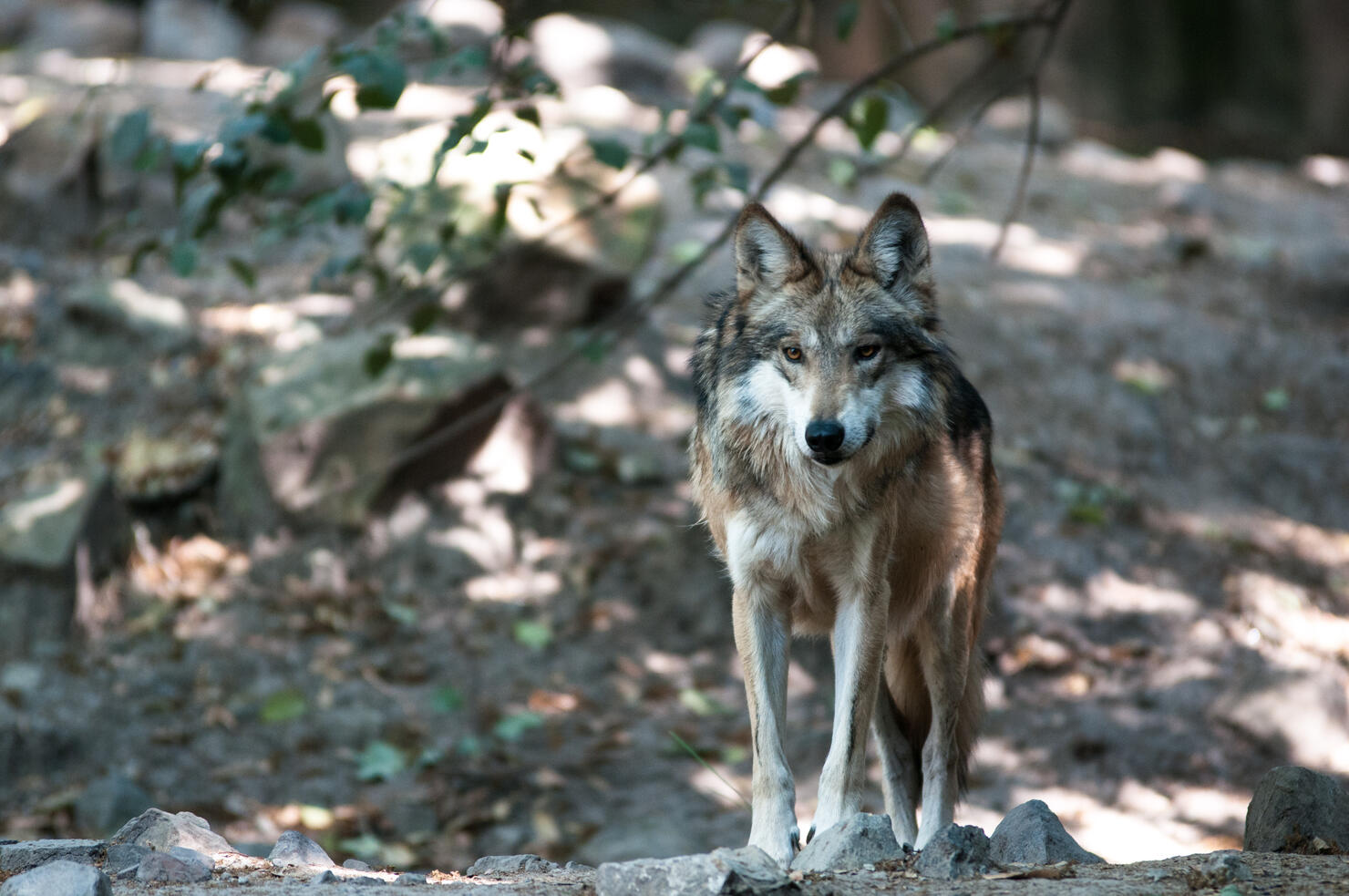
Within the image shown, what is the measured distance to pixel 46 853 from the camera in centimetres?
348

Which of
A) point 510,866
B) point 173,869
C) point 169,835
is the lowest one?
point 510,866

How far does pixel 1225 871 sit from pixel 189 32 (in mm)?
18166

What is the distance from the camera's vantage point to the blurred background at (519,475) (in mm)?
5926

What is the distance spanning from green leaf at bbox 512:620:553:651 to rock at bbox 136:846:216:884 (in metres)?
4.05

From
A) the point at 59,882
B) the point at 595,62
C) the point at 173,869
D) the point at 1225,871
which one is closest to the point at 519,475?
the point at 173,869

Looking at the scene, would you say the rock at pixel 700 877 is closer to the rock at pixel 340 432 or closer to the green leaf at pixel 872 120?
the green leaf at pixel 872 120

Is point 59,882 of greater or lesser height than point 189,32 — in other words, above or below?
above

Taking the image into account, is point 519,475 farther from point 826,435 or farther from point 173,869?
point 173,869

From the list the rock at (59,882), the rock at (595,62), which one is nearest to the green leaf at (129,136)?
the rock at (59,882)

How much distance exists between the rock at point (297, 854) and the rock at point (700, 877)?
109 cm

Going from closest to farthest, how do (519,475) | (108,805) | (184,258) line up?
1. (184,258)
2. (108,805)
3. (519,475)

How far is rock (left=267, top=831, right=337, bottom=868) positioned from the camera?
11.6ft

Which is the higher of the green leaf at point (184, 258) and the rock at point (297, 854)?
the green leaf at point (184, 258)

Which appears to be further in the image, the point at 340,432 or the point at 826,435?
the point at 340,432
